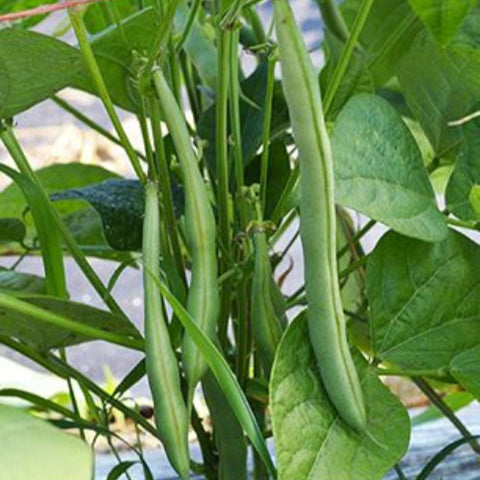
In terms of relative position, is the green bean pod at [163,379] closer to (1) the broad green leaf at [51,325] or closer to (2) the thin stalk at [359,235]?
(1) the broad green leaf at [51,325]

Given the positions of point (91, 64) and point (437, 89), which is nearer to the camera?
point (91, 64)

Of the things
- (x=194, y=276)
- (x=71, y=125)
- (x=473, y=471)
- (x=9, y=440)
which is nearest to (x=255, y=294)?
(x=194, y=276)

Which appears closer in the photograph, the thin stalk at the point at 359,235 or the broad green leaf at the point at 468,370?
the broad green leaf at the point at 468,370

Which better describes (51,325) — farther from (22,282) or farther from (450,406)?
(450,406)

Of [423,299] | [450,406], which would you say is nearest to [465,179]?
[423,299]

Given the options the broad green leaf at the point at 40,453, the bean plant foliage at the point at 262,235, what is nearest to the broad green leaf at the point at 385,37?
the bean plant foliage at the point at 262,235
